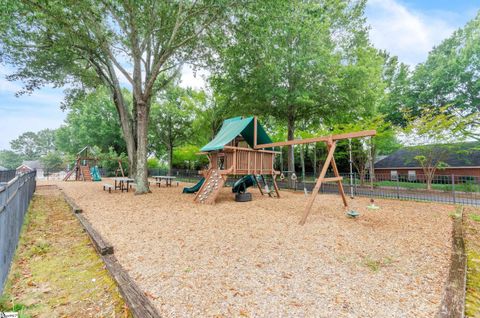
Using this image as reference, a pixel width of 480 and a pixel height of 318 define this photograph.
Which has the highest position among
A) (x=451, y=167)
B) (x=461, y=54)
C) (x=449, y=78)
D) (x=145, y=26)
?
(x=461, y=54)

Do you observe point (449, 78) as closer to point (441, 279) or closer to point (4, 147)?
point (441, 279)

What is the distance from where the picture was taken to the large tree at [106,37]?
8.57 meters

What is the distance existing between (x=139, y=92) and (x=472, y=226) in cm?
1381

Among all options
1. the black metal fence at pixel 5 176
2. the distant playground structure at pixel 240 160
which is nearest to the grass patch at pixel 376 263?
the distant playground structure at pixel 240 160

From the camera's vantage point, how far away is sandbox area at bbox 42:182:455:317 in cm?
238

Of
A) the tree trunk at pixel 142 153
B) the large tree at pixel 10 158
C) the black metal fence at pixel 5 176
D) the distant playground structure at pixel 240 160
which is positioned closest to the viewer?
the black metal fence at pixel 5 176

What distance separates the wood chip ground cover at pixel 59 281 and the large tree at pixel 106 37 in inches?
287

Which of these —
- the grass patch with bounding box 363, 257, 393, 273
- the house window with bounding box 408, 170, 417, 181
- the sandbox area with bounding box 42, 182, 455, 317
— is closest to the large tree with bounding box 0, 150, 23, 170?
the sandbox area with bounding box 42, 182, 455, 317

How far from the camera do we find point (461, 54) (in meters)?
19.2

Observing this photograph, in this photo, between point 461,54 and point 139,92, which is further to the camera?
point 461,54

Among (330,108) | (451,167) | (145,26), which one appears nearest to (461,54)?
(451,167)

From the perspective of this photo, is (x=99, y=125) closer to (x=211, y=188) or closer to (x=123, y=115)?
(x=123, y=115)

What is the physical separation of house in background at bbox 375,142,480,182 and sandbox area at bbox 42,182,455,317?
1375 cm

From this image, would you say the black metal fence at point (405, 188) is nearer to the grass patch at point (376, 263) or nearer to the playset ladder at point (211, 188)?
the playset ladder at point (211, 188)
